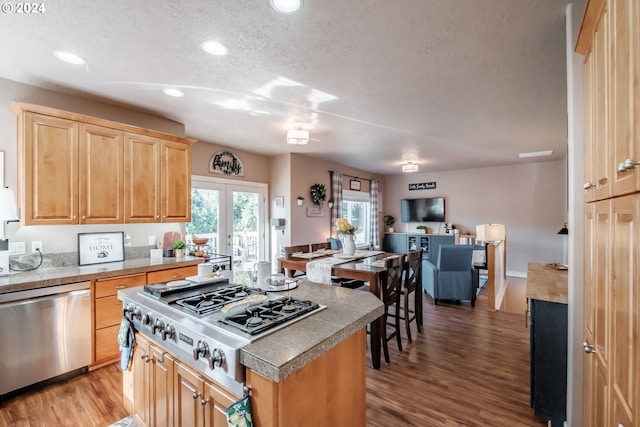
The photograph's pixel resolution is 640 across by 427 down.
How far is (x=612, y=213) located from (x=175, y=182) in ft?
12.1

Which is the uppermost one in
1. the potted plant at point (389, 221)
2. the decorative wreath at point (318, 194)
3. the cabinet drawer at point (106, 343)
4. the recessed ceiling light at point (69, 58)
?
the recessed ceiling light at point (69, 58)

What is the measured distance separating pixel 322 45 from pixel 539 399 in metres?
Result: 2.84

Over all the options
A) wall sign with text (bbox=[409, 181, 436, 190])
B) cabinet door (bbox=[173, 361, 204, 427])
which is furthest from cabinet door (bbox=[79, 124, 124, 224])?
wall sign with text (bbox=[409, 181, 436, 190])

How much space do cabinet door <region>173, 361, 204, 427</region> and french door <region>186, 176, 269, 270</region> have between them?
3277 mm

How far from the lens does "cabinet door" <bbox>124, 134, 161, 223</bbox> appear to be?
303cm

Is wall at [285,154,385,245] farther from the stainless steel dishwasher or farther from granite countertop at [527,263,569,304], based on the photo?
granite countertop at [527,263,569,304]

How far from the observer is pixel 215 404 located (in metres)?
1.23

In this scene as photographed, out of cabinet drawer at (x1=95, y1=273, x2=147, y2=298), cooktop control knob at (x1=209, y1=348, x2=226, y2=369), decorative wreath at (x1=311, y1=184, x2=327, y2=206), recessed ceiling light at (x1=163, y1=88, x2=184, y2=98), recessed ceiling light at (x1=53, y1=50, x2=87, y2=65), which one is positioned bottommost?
cabinet drawer at (x1=95, y1=273, x2=147, y2=298)

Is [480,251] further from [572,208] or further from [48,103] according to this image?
[48,103]

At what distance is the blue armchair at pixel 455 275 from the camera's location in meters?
4.46

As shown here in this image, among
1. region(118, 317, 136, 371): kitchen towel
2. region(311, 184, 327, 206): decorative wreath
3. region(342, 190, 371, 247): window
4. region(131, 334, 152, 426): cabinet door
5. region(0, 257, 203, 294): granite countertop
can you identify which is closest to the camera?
region(131, 334, 152, 426): cabinet door

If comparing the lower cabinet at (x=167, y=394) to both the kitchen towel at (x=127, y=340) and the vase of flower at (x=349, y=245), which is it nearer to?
the kitchen towel at (x=127, y=340)

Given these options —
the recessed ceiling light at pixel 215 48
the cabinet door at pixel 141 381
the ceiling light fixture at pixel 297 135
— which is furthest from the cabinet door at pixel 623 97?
the ceiling light fixture at pixel 297 135

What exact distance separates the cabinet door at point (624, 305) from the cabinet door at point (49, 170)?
144 inches
